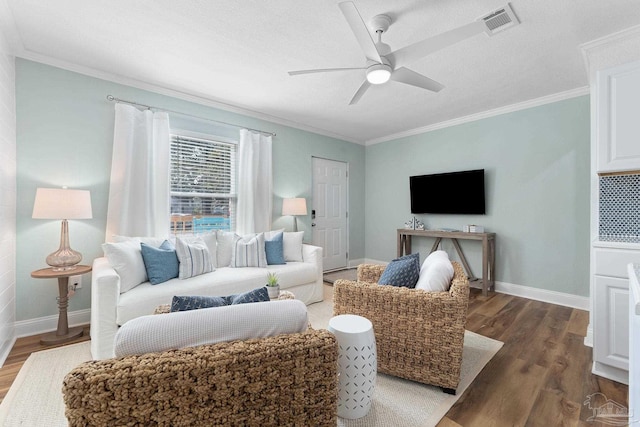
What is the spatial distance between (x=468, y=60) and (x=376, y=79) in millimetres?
1135

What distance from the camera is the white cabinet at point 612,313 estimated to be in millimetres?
1855

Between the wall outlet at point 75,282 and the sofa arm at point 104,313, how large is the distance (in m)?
0.85

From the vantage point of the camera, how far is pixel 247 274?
115 inches

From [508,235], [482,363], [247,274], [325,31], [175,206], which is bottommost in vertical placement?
[482,363]

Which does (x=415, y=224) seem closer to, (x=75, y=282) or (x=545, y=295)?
(x=545, y=295)

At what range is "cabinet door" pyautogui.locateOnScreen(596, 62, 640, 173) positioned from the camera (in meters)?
1.98

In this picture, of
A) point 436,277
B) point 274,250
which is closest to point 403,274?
point 436,277

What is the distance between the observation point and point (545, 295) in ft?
11.4

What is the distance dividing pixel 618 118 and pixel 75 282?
4.81 m

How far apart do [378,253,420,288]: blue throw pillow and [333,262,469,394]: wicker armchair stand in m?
0.12

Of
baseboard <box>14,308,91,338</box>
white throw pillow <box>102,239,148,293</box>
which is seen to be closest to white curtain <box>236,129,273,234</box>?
white throw pillow <box>102,239,148,293</box>

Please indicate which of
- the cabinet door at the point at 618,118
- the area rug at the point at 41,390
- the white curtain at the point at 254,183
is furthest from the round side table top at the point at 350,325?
the white curtain at the point at 254,183

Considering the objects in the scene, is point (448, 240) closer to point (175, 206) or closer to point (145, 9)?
point (175, 206)

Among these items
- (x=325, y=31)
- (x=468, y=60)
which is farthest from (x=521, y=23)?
(x=325, y=31)
